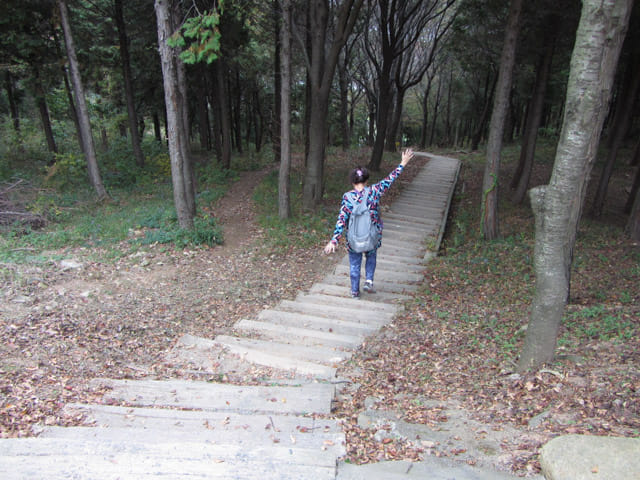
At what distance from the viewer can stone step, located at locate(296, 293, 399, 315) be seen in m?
6.52

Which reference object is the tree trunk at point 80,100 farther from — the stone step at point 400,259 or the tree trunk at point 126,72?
the stone step at point 400,259

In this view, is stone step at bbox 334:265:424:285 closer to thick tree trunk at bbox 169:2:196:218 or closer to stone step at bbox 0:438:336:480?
thick tree trunk at bbox 169:2:196:218

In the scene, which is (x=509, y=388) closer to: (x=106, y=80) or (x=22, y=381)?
(x=22, y=381)

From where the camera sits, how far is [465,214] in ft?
41.6

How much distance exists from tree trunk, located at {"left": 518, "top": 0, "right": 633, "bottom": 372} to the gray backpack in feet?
8.70

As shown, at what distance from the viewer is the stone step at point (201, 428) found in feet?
9.31

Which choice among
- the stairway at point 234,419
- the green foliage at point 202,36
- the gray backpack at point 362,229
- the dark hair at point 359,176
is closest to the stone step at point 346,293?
the stairway at point 234,419

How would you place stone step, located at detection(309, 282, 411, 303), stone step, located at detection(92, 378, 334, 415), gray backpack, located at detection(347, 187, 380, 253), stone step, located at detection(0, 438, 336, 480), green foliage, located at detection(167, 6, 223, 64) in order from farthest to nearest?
green foliage, located at detection(167, 6, 223, 64) → stone step, located at detection(309, 282, 411, 303) → gray backpack, located at detection(347, 187, 380, 253) → stone step, located at detection(92, 378, 334, 415) → stone step, located at detection(0, 438, 336, 480)

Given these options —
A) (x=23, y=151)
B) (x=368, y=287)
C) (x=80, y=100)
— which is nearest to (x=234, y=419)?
(x=368, y=287)

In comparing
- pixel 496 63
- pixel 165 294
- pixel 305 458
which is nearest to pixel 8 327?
pixel 165 294

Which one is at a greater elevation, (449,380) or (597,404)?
(597,404)

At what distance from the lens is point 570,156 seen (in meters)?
3.44

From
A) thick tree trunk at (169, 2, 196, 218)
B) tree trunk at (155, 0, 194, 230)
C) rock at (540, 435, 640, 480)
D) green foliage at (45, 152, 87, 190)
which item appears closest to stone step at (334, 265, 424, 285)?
tree trunk at (155, 0, 194, 230)

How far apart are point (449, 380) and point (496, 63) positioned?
22648 millimetres
